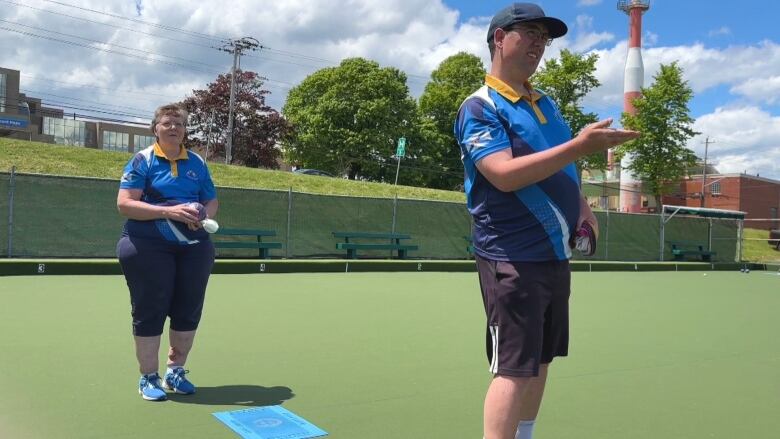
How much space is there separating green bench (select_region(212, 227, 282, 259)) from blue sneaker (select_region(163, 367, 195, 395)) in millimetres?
9468

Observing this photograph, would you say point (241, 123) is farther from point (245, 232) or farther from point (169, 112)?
point (169, 112)

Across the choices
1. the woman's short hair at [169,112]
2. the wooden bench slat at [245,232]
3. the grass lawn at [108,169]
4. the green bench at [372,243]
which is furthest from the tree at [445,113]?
the woman's short hair at [169,112]

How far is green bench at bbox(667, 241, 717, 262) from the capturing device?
2136 centimetres

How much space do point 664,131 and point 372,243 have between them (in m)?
22.1

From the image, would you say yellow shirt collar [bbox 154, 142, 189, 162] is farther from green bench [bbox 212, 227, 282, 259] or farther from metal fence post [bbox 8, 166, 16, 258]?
green bench [bbox 212, 227, 282, 259]

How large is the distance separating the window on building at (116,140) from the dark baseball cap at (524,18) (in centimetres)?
9430

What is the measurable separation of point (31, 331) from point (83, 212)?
7.32m

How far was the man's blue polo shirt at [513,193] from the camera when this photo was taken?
7.18ft

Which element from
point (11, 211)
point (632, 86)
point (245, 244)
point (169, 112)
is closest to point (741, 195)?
point (632, 86)

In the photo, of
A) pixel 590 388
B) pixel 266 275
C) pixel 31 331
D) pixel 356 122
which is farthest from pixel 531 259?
pixel 356 122

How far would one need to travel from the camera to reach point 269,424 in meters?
3.18

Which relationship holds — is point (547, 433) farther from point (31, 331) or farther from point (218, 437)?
point (31, 331)

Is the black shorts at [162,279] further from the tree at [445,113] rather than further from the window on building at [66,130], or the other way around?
the window on building at [66,130]

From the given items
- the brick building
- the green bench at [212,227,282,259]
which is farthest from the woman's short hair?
the brick building
